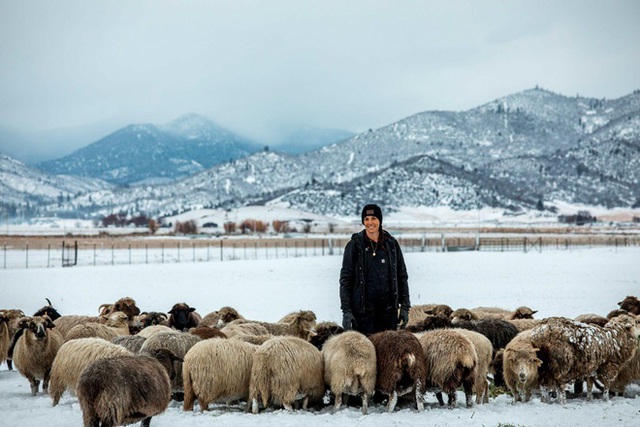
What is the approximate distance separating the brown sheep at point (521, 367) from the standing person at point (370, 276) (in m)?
1.77

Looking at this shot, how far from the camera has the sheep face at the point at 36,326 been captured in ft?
37.5

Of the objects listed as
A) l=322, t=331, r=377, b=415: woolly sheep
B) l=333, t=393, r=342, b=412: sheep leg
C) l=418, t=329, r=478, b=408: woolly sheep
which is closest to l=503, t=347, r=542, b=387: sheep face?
l=418, t=329, r=478, b=408: woolly sheep

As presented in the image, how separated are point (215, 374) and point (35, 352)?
378 centimetres

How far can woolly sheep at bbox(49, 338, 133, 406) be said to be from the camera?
389 inches

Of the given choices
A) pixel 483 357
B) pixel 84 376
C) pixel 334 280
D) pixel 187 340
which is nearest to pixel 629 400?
pixel 483 357

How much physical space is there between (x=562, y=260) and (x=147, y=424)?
39188 millimetres

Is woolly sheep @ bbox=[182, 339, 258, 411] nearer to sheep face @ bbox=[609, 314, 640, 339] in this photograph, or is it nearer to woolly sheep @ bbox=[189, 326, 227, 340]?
woolly sheep @ bbox=[189, 326, 227, 340]

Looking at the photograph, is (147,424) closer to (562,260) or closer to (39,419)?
(39,419)

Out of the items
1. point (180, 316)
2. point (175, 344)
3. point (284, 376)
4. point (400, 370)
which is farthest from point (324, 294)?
point (400, 370)

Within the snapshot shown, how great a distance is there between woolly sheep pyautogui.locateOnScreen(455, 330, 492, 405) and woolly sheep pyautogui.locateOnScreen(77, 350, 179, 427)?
4.59m

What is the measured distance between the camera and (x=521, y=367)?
974 centimetres

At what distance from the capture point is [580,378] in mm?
10391

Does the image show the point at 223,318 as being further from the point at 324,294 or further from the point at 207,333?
the point at 324,294

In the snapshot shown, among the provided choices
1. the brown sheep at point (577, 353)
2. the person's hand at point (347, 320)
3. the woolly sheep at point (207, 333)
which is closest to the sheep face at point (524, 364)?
the brown sheep at point (577, 353)
